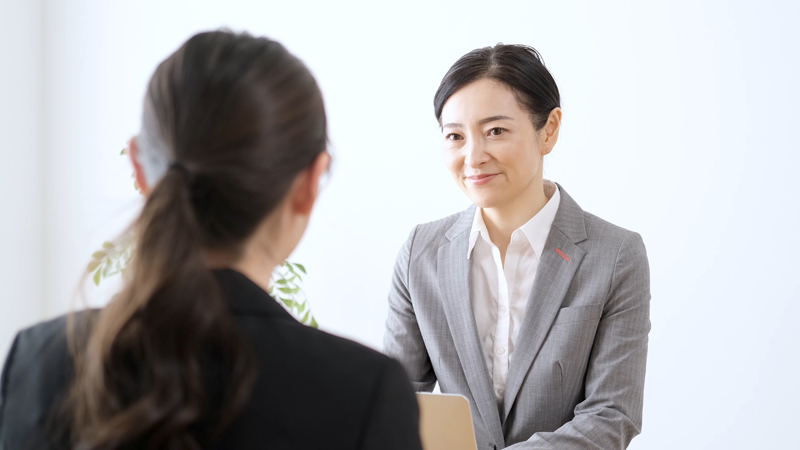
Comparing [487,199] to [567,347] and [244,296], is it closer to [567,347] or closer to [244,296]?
[567,347]

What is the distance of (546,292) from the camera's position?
167 cm

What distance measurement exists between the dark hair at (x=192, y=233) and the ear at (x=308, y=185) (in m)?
0.02

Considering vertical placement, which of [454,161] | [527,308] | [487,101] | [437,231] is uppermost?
[487,101]

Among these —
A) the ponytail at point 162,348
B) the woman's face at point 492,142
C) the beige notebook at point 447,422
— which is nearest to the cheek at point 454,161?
the woman's face at point 492,142

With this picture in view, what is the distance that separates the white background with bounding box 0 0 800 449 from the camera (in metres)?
2.33

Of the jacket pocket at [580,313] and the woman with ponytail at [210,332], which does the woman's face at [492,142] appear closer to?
the jacket pocket at [580,313]

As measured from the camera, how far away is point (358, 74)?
2965mm

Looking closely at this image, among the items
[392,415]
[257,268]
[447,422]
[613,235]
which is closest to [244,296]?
[257,268]

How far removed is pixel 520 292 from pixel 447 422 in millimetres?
657

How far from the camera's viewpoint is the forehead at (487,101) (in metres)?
1.67

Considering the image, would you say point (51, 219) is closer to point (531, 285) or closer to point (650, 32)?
point (531, 285)

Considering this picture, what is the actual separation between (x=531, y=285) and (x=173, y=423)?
4.02 feet

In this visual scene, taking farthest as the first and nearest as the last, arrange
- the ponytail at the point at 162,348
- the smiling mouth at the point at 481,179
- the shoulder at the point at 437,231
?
1. the shoulder at the point at 437,231
2. the smiling mouth at the point at 481,179
3. the ponytail at the point at 162,348

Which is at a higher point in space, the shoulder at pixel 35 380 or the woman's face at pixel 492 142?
the woman's face at pixel 492 142
